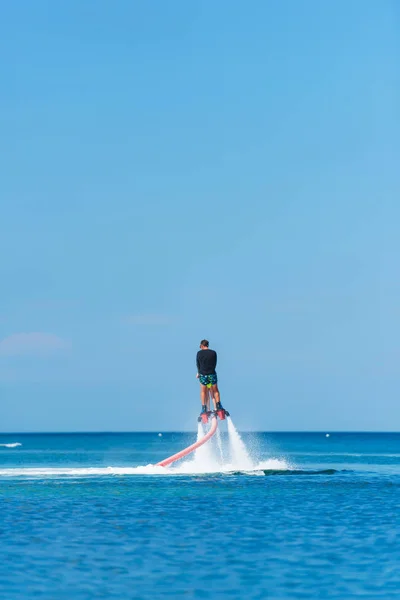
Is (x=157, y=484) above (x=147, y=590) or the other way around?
above

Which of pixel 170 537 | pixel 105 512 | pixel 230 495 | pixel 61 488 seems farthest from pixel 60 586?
pixel 61 488

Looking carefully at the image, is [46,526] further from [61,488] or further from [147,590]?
[61,488]

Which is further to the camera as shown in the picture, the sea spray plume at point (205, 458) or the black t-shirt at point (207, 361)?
the sea spray plume at point (205, 458)

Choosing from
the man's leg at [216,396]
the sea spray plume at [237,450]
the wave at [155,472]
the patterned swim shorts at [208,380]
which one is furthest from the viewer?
the wave at [155,472]

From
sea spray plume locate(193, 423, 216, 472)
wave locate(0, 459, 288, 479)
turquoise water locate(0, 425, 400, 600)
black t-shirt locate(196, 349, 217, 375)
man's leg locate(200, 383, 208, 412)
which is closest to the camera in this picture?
turquoise water locate(0, 425, 400, 600)

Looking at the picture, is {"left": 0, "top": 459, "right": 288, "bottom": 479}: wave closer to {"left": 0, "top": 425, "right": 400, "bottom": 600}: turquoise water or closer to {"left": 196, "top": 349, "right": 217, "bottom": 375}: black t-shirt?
{"left": 0, "top": 425, "right": 400, "bottom": 600}: turquoise water

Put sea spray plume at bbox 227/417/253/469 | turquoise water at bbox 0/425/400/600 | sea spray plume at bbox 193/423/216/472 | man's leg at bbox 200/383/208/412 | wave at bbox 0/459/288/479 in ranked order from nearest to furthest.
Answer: turquoise water at bbox 0/425/400/600 < man's leg at bbox 200/383/208/412 < sea spray plume at bbox 227/417/253/469 < sea spray plume at bbox 193/423/216/472 < wave at bbox 0/459/288/479

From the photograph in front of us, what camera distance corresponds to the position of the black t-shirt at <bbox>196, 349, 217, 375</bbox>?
3494cm

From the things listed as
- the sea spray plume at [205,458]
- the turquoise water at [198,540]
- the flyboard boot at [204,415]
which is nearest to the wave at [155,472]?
the sea spray plume at [205,458]

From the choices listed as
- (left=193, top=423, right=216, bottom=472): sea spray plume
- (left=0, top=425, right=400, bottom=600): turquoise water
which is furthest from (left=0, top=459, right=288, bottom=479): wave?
(left=0, top=425, right=400, bottom=600): turquoise water

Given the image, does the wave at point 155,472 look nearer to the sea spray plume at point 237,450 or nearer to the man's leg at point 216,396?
the sea spray plume at point 237,450

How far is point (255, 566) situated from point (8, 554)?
5028 millimetres

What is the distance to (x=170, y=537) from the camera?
2289 centimetres

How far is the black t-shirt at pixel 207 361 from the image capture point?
34.9 m
